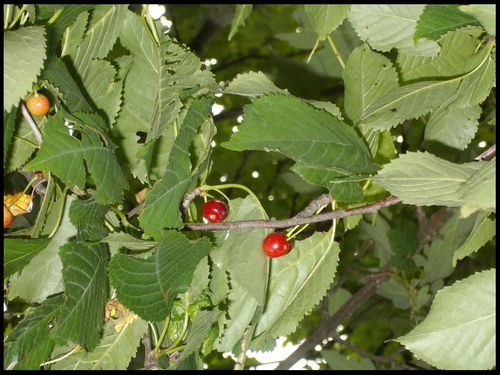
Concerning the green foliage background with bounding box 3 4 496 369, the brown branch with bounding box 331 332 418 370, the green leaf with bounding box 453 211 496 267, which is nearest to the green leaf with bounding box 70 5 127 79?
the green foliage background with bounding box 3 4 496 369

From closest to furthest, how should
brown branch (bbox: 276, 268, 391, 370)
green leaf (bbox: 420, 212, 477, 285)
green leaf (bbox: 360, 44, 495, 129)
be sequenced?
green leaf (bbox: 360, 44, 495, 129) < green leaf (bbox: 420, 212, 477, 285) < brown branch (bbox: 276, 268, 391, 370)

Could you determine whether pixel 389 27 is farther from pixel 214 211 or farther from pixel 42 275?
pixel 42 275

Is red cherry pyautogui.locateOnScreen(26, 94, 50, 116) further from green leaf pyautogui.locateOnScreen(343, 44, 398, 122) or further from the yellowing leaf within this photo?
green leaf pyautogui.locateOnScreen(343, 44, 398, 122)

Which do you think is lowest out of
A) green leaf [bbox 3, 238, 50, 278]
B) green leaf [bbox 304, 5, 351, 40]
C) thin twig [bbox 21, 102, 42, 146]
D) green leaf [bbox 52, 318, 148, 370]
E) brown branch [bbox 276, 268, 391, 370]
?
brown branch [bbox 276, 268, 391, 370]

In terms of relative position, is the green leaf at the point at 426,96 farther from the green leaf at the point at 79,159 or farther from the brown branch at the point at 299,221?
the green leaf at the point at 79,159

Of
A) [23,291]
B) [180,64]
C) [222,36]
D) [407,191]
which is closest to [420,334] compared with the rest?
[407,191]

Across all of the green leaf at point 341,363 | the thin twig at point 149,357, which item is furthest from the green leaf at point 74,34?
the green leaf at point 341,363

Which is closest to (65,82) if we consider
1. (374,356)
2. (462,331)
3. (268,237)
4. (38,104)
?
(38,104)

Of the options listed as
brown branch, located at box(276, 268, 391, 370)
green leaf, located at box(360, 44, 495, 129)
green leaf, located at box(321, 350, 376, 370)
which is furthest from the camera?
brown branch, located at box(276, 268, 391, 370)
